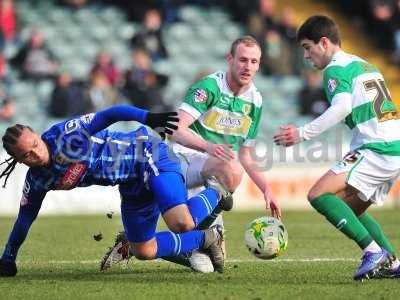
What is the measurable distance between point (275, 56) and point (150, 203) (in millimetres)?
12951

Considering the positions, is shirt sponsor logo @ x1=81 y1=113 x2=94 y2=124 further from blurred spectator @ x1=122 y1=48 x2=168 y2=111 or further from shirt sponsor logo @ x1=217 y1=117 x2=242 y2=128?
blurred spectator @ x1=122 y1=48 x2=168 y2=111

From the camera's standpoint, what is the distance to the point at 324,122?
7.52m

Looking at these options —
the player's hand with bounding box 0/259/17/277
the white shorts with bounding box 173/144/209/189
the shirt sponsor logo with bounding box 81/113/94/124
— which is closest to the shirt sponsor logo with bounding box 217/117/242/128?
the white shorts with bounding box 173/144/209/189

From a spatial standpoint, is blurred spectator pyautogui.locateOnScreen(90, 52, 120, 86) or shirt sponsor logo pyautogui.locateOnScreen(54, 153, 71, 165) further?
blurred spectator pyautogui.locateOnScreen(90, 52, 120, 86)

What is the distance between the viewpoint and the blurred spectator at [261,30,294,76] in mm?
20188

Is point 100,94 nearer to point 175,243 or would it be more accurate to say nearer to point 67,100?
point 67,100

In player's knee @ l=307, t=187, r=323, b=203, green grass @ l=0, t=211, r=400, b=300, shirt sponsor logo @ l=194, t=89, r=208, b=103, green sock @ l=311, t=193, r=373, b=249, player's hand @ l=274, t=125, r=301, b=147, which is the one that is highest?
shirt sponsor logo @ l=194, t=89, r=208, b=103

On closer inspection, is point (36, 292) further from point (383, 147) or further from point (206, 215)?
point (383, 147)

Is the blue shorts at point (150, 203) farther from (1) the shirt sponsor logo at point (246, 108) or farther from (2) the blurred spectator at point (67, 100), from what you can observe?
(2) the blurred spectator at point (67, 100)

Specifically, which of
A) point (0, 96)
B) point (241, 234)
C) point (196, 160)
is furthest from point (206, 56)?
point (196, 160)

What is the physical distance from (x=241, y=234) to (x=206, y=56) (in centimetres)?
1012

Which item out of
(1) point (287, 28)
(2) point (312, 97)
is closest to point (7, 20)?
(1) point (287, 28)

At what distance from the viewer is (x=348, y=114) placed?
770 cm

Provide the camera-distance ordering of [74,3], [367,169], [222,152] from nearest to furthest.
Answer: [367,169] → [222,152] → [74,3]
